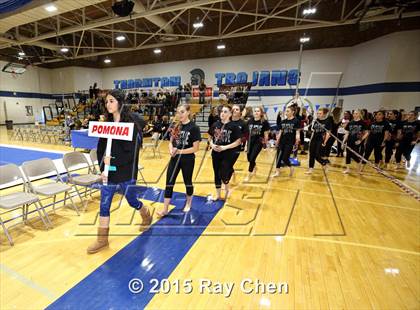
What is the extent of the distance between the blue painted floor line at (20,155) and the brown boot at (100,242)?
542cm

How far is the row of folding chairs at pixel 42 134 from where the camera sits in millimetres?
9515

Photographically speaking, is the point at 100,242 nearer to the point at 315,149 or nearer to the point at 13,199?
the point at 13,199

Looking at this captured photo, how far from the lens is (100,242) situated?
2.43m

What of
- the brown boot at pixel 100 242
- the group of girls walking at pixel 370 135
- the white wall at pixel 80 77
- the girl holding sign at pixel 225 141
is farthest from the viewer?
the white wall at pixel 80 77

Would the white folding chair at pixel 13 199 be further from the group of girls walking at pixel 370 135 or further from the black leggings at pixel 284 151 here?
the group of girls walking at pixel 370 135

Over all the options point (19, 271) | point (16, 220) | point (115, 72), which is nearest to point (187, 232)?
point (19, 271)

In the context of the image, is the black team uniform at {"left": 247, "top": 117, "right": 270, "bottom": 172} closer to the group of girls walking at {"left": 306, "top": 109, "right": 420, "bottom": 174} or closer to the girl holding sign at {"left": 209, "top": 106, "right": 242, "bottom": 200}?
the girl holding sign at {"left": 209, "top": 106, "right": 242, "bottom": 200}

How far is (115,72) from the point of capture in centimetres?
1656

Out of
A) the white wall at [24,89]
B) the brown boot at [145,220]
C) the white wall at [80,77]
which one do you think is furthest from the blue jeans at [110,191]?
the white wall at [24,89]

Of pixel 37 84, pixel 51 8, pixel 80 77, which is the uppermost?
pixel 51 8

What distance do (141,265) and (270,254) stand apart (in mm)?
1392

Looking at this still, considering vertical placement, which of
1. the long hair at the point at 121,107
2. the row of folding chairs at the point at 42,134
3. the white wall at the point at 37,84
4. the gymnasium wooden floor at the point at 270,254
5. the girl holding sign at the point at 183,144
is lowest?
the gymnasium wooden floor at the point at 270,254

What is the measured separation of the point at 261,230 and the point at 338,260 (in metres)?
0.92

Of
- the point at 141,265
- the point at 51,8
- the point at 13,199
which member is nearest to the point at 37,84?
the point at 51,8
